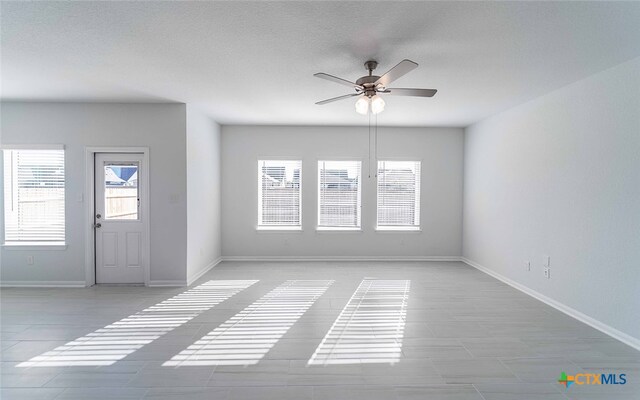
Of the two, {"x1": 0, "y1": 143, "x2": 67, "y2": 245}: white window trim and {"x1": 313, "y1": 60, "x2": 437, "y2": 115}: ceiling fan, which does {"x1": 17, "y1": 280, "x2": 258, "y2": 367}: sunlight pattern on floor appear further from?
{"x1": 313, "y1": 60, "x2": 437, "y2": 115}: ceiling fan

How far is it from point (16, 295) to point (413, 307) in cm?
506

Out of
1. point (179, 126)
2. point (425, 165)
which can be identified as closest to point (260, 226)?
point (179, 126)

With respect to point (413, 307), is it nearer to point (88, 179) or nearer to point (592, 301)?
point (592, 301)

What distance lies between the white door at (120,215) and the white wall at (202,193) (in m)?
0.66

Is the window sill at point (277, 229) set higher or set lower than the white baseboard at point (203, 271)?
higher

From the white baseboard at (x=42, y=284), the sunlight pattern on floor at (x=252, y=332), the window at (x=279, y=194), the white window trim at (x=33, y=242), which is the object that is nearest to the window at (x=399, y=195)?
the window at (x=279, y=194)

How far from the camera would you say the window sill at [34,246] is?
4723mm

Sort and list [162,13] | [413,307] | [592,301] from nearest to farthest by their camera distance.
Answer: [162,13] < [592,301] < [413,307]

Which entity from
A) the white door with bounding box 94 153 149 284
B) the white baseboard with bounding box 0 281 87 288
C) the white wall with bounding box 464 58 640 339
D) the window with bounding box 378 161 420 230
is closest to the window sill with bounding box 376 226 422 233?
the window with bounding box 378 161 420 230

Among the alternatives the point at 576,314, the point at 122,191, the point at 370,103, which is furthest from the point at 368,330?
the point at 122,191

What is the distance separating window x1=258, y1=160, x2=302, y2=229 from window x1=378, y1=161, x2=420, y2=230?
1.61m

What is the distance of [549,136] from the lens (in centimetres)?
412

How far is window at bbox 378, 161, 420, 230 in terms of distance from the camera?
6.56 meters

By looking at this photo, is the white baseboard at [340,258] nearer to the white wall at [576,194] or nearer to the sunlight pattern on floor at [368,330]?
the white wall at [576,194]
